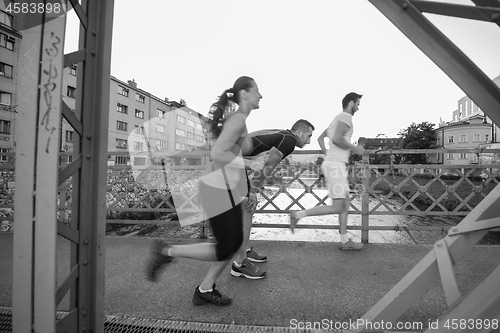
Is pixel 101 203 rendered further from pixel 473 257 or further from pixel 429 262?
pixel 473 257

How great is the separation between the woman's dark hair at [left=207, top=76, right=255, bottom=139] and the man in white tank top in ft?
4.88

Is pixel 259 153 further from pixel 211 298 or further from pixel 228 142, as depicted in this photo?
pixel 211 298

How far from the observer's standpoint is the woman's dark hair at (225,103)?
87.7 inches

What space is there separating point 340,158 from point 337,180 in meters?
0.30

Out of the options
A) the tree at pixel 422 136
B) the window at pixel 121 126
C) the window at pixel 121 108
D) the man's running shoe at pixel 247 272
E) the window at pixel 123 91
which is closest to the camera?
the man's running shoe at pixel 247 272

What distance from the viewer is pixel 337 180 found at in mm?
3150

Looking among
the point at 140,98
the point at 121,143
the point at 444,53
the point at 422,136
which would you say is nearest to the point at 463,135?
the point at 422,136

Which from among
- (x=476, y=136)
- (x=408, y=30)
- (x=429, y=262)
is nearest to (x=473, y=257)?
(x=429, y=262)

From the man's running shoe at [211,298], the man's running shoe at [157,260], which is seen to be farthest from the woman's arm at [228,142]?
the man's running shoe at [211,298]

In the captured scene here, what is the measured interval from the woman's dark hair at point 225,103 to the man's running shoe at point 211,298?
1.39 meters

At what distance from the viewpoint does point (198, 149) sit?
13.2 ft

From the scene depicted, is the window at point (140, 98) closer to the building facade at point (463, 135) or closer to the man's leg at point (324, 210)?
the man's leg at point (324, 210)

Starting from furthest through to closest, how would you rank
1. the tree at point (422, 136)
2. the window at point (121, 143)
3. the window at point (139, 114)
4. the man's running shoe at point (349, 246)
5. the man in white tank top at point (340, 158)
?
the tree at point (422, 136)
the window at point (139, 114)
the window at point (121, 143)
the man's running shoe at point (349, 246)
the man in white tank top at point (340, 158)

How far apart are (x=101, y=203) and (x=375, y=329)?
71.1 inches
